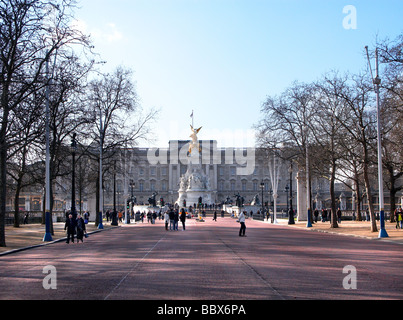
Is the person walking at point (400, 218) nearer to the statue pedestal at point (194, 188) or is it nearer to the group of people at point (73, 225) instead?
the group of people at point (73, 225)

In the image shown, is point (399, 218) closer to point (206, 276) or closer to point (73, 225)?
point (73, 225)

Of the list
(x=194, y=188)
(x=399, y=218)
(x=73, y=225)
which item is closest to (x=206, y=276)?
(x=73, y=225)

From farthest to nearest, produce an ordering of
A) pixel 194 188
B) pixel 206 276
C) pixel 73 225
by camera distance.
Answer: pixel 194 188 < pixel 73 225 < pixel 206 276

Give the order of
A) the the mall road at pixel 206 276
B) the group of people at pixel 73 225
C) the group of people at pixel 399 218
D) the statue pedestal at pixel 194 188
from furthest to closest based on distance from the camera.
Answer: the statue pedestal at pixel 194 188 → the group of people at pixel 399 218 → the group of people at pixel 73 225 → the the mall road at pixel 206 276

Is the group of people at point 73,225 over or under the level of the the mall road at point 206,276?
over

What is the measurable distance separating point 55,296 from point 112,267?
550 centimetres

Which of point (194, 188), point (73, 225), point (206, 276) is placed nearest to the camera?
point (206, 276)

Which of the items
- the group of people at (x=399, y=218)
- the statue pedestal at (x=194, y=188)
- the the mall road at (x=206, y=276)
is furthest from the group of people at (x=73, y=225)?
the statue pedestal at (x=194, y=188)

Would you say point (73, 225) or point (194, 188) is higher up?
point (194, 188)

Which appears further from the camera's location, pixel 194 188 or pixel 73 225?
pixel 194 188

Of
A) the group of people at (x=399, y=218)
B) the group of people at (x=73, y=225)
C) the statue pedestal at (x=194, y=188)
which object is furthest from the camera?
the statue pedestal at (x=194, y=188)

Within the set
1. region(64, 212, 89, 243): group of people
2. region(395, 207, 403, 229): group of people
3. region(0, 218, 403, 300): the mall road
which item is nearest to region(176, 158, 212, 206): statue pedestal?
region(395, 207, 403, 229): group of people

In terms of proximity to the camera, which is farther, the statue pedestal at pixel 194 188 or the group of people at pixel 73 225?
the statue pedestal at pixel 194 188
